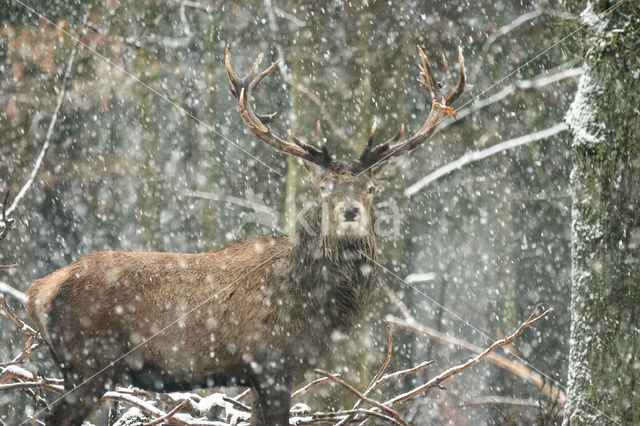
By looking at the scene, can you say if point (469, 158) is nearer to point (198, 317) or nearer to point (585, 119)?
point (585, 119)

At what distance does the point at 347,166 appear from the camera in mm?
5141

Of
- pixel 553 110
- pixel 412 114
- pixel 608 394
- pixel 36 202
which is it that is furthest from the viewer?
pixel 553 110

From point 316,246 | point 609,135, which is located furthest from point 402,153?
point 609,135

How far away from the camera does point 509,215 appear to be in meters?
10.7

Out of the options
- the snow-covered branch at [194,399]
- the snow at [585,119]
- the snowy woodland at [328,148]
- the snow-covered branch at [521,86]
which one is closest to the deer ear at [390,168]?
the snow at [585,119]

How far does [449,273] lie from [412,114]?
11.3 ft

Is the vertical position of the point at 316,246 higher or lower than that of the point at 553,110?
lower

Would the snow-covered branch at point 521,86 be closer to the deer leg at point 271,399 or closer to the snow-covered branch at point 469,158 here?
the snow-covered branch at point 469,158

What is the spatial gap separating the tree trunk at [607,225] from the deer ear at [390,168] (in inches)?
50.8

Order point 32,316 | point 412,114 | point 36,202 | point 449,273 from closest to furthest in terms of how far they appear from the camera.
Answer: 1. point 32,316
2. point 412,114
3. point 36,202
4. point 449,273

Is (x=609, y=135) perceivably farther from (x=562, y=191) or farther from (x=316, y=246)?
(x=562, y=191)

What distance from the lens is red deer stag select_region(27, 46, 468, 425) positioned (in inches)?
174

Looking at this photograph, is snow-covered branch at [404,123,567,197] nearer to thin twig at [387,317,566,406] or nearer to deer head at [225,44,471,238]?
thin twig at [387,317,566,406]

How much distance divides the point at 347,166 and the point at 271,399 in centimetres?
168
